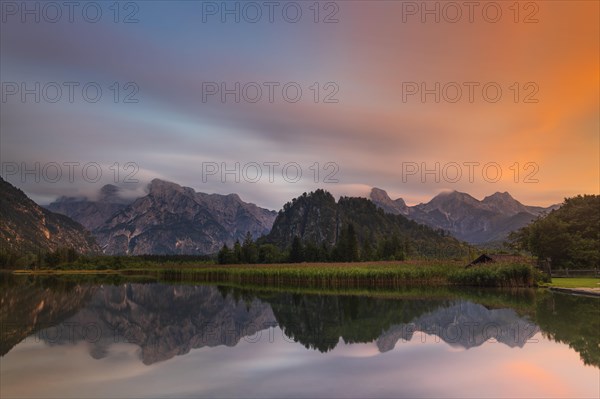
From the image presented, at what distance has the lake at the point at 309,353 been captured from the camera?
12.5 meters

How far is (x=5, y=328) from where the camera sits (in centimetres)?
2311

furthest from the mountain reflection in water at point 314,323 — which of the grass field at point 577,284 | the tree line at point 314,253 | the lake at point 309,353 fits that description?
the tree line at point 314,253

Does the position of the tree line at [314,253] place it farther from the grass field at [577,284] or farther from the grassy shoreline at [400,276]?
the grass field at [577,284]

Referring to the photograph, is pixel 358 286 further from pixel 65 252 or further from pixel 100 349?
pixel 65 252

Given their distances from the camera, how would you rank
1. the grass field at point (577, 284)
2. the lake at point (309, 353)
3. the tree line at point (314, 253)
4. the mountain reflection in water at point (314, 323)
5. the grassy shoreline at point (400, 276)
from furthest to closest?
the tree line at point (314, 253)
the grassy shoreline at point (400, 276)
the grass field at point (577, 284)
the mountain reflection in water at point (314, 323)
the lake at point (309, 353)

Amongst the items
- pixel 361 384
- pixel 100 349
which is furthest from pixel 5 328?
pixel 361 384

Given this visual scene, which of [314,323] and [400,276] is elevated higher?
[314,323]

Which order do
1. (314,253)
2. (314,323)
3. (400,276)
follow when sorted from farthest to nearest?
(314,253) → (400,276) → (314,323)

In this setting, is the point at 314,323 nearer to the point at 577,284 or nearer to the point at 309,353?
the point at 309,353

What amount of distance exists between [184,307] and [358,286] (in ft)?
89.4

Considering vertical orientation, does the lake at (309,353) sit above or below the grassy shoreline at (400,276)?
above

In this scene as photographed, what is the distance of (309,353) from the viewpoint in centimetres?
1741

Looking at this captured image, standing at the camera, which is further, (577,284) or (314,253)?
(314,253)

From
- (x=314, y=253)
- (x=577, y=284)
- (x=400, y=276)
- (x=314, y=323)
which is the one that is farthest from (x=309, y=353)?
(x=314, y=253)
